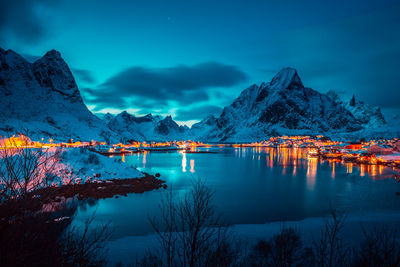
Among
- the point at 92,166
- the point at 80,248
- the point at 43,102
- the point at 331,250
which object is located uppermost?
the point at 43,102

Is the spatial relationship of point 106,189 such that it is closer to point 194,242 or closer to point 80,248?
point 80,248

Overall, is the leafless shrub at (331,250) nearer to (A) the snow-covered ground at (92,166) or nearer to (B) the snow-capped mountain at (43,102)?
(A) the snow-covered ground at (92,166)

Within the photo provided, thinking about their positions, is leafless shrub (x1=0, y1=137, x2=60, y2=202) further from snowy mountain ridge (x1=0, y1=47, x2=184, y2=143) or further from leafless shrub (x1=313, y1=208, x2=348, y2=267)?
snowy mountain ridge (x1=0, y1=47, x2=184, y2=143)

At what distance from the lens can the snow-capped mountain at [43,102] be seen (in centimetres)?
14348

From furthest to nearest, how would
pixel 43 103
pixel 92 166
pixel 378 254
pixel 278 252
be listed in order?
1. pixel 43 103
2. pixel 92 166
3. pixel 278 252
4. pixel 378 254

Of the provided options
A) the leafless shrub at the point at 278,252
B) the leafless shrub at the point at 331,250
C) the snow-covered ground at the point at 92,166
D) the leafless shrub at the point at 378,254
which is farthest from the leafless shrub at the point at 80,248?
the snow-covered ground at the point at 92,166

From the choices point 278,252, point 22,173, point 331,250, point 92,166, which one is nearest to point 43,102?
point 92,166

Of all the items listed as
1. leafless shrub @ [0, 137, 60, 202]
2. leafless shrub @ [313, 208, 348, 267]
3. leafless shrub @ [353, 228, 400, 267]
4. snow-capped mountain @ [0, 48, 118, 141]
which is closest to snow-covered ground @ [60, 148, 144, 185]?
leafless shrub @ [0, 137, 60, 202]

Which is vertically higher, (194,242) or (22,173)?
(22,173)

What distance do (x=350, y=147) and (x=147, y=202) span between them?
10602 centimetres

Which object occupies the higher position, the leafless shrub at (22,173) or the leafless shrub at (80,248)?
the leafless shrub at (22,173)

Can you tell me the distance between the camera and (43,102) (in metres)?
168

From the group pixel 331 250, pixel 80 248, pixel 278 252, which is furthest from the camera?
pixel 278 252

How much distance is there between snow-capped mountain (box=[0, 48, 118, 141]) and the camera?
143 m
